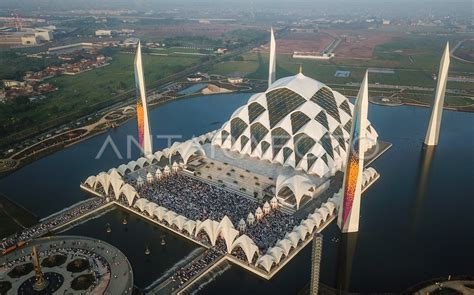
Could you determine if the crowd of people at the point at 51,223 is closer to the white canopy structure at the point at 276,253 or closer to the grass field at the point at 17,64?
the white canopy structure at the point at 276,253

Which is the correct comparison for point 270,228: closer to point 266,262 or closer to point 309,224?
point 309,224

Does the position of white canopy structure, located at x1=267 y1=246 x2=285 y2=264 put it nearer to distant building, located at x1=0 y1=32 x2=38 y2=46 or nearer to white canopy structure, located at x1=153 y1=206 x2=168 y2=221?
white canopy structure, located at x1=153 y1=206 x2=168 y2=221

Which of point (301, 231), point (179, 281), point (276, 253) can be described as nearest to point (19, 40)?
point (179, 281)

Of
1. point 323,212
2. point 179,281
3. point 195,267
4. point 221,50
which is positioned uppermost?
point 221,50

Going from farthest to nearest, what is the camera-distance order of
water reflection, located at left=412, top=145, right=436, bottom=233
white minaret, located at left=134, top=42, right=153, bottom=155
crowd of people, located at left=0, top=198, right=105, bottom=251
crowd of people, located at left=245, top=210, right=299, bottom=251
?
1. white minaret, located at left=134, top=42, right=153, bottom=155
2. water reflection, located at left=412, top=145, right=436, bottom=233
3. crowd of people, located at left=0, top=198, right=105, bottom=251
4. crowd of people, located at left=245, top=210, right=299, bottom=251

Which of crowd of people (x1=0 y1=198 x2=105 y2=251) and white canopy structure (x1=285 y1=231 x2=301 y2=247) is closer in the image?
white canopy structure (x1=285 y1=231 x2=301 y2=247)

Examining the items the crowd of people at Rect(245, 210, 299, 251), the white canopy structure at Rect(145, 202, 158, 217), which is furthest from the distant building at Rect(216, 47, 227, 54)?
the crowd of people at Rect(245, 210, 299, 251)
